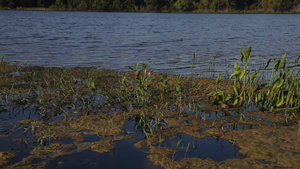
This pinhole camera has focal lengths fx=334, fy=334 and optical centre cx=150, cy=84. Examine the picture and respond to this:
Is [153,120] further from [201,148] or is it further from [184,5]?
[184,5]

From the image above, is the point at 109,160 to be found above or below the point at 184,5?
below

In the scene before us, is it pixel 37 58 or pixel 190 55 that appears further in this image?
pixel 190 55

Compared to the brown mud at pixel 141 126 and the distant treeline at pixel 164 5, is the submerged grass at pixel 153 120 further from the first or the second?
the distant treeline at pixel 164 5

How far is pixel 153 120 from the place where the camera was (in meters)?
4.35

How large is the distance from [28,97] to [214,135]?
292cm

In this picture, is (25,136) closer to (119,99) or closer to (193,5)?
(119,99)

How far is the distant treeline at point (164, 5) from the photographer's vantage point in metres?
65.3

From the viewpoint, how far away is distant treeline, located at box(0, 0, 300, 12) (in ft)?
214

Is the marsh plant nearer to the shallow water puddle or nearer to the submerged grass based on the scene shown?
the submerged grass

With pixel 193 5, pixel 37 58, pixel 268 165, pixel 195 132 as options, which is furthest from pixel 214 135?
pixel 193 5

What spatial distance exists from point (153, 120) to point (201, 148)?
964 mm

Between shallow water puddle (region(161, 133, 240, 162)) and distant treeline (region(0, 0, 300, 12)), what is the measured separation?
64.6m

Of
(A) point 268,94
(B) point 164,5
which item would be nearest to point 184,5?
(B) point 164,5

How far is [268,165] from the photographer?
3.13 metres
